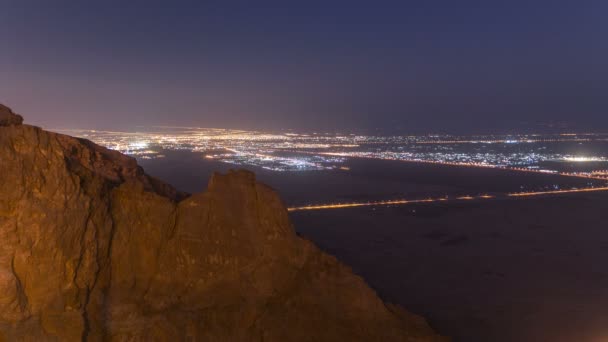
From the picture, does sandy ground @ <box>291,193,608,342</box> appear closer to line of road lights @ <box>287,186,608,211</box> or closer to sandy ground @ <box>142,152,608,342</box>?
sandy ground @ <box>142,152,608,342</box>

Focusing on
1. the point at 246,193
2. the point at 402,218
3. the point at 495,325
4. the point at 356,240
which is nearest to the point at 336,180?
the point at 402,218

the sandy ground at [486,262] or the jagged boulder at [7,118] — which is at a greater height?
the jagged boulder at [7,118]

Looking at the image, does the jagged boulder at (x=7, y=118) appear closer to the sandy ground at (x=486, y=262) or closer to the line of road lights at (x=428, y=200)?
the sandy ground at (x=486, y=262)

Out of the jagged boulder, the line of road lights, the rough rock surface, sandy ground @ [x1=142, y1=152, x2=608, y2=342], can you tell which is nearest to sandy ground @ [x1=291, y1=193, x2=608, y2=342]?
sandy ground @ [x1=142, y1=152, x2=608, y2=342]

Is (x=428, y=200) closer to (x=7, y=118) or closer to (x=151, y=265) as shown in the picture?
(x=151, y=265)

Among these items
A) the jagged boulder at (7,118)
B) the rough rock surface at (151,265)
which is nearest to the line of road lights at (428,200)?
the rough rock surface at (151,265)

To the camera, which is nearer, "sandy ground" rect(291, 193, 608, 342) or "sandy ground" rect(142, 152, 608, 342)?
"sandy ground" rect(291, 193, 608, 342)

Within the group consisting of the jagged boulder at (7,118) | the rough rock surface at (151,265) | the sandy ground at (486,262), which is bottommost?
the sandy ground at (486,262)

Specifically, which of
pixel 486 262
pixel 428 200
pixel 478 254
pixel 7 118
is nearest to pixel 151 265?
pixel 7 118

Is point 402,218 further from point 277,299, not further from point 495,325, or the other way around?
point 277,299
